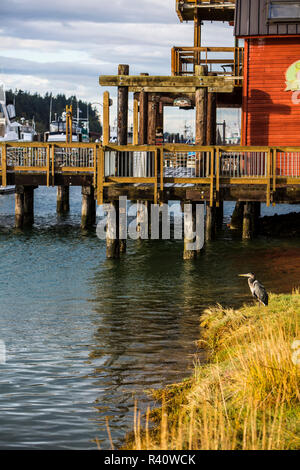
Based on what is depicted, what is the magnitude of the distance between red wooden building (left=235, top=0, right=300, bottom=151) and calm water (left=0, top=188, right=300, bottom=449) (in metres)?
4.18

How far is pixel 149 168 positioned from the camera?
22.8m

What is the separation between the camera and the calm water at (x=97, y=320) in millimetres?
9719

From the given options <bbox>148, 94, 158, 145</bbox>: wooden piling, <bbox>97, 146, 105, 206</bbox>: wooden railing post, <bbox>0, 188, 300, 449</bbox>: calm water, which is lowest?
<bbox>0, 188, 300, 449</bbox>: calm water

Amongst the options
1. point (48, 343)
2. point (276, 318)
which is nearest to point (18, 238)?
point (48, 343)

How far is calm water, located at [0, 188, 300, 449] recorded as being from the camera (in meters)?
9.72

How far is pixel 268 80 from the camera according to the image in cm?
2773

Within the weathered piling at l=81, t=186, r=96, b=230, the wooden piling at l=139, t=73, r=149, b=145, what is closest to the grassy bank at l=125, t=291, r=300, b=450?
the wooden piling at l=139, t=73, r=149, b=145

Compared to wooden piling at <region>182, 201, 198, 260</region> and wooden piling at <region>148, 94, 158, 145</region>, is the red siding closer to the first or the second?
wooden piling at <region>182, 201, 198, 260</region>

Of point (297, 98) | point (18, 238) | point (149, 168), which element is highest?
point (297, 98)

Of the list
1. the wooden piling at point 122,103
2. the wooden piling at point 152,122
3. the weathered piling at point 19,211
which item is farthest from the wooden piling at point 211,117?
the weathered piling at point 19,211

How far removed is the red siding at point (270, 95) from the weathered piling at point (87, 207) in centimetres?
875

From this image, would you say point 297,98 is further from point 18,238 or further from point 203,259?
point 18,238

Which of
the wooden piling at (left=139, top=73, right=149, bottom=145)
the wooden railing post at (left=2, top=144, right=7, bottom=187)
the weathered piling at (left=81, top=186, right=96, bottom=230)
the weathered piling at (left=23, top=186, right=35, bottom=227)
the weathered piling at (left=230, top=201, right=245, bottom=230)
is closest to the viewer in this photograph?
the wooden railing post at (left=2, top=144, right=7, bottom=187)

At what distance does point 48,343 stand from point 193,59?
2019 cm
